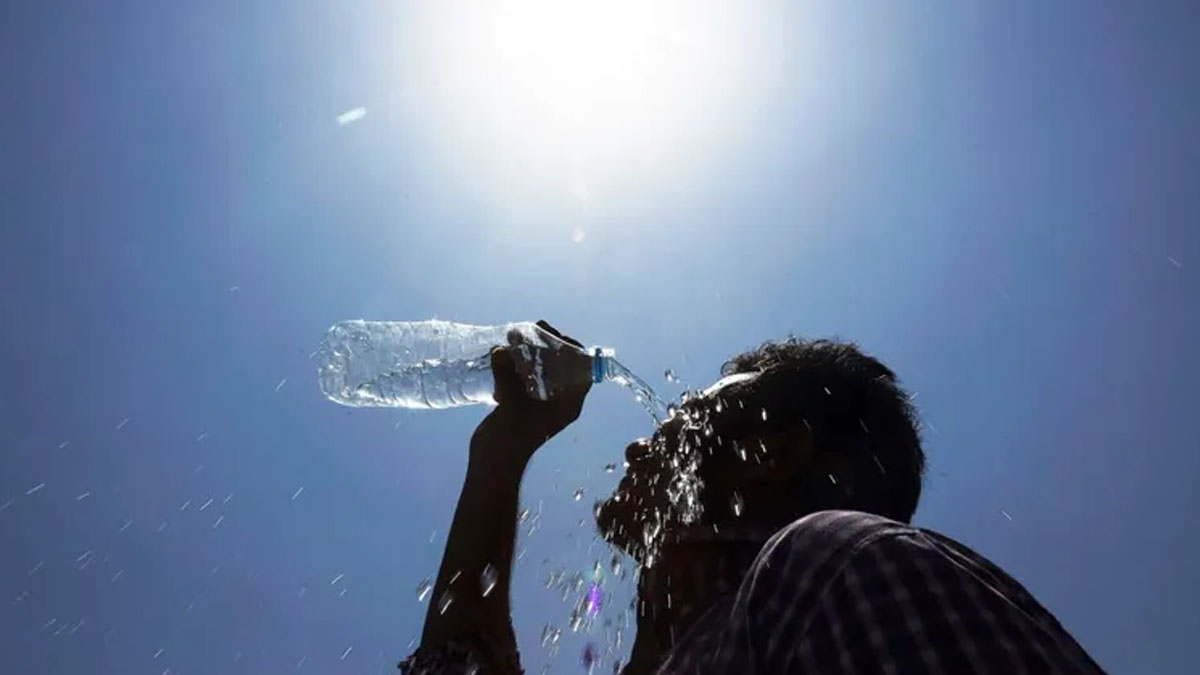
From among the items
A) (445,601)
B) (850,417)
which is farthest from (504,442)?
(850,417)

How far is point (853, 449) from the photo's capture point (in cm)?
275

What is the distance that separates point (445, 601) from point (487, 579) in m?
0.22

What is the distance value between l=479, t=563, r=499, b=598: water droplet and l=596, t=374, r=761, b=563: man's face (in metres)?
0.54

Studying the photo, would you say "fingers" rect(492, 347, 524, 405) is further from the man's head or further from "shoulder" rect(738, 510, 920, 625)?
"shoulder" rect(738, 510, 920, 625)

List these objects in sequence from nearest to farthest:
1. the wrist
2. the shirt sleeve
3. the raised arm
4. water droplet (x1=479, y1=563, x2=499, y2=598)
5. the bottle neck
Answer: the shirt sleeve < the raised arm < water droplet (x1=479, y1=563, x2=499, y2=598) < the wrist < the bottle neck

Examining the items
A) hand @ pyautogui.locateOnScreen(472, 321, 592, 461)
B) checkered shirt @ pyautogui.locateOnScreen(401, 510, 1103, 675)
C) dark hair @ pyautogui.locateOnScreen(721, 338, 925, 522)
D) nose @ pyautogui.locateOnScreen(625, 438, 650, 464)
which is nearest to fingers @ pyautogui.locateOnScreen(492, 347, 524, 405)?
hand @ pyautogui.locateOnScreen(472, 321, 592, 461)

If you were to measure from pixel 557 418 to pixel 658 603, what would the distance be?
1564 mm

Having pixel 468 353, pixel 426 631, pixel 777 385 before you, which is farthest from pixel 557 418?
pixel 468 353

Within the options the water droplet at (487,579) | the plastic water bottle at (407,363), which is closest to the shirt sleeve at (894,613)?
the water droplet at (487,579)

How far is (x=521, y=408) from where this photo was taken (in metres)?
4.05

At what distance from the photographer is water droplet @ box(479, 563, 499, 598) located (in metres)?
3.57

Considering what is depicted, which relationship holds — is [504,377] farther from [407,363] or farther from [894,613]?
[407,363]

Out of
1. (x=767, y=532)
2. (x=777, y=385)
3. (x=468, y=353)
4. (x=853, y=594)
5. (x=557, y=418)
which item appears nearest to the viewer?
(x=853, y=594)

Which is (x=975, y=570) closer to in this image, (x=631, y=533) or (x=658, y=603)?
(x=658, y=603)
